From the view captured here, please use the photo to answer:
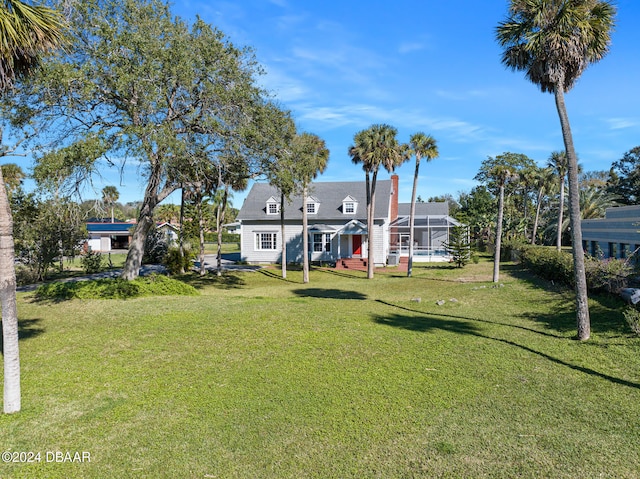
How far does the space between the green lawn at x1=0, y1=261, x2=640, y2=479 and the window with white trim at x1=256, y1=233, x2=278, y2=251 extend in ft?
73.9

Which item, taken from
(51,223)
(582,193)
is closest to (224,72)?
(51,223)

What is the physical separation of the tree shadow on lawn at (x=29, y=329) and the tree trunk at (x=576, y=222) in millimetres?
13250

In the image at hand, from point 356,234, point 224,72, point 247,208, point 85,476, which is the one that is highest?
point 224,72

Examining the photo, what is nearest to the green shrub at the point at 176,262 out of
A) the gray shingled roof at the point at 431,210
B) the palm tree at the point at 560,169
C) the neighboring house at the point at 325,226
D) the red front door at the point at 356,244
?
the neighboring house at the point at 325,226

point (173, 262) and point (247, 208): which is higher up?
point (247, 208)

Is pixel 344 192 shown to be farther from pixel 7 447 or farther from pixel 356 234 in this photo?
pixel 7 447

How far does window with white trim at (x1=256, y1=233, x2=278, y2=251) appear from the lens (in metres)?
35.5

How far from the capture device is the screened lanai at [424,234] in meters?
36.1

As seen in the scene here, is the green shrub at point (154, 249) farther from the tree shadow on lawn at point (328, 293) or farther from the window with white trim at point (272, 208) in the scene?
the tree shadow on lawn at point (328, 293)

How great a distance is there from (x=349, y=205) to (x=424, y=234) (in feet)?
35.7

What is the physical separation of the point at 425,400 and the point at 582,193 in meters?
41.4

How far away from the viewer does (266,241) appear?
35.7m

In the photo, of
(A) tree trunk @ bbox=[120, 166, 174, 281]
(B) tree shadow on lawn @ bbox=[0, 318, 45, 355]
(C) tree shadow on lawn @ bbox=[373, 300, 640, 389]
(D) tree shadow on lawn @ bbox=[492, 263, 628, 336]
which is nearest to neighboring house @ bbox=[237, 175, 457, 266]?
(A) tree trunk @ bbox=[120, 166, 174, 281]

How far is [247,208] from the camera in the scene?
119 feet
